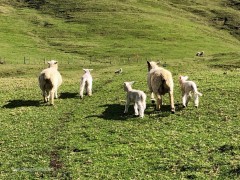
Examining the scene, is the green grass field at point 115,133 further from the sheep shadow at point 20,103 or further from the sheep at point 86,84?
the sheep at point 86,84

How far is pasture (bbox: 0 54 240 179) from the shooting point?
674 inches

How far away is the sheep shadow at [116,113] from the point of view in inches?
966

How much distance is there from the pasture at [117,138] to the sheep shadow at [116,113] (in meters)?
0.07

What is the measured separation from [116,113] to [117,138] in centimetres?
498

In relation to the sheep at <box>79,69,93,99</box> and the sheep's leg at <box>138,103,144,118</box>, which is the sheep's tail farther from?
the sheep's leg at <box>138,103,144,118</box>

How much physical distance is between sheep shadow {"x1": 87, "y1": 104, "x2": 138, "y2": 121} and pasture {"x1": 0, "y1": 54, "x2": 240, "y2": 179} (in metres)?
0.07

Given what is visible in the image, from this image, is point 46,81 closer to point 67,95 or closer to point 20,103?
point 20,103

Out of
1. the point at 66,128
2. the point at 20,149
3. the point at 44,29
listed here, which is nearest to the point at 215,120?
the point at 66,128

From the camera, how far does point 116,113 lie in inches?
1018

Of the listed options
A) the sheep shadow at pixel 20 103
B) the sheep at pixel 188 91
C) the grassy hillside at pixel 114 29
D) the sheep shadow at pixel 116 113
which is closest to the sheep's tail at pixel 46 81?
the sheep shadow at pixel 20 103

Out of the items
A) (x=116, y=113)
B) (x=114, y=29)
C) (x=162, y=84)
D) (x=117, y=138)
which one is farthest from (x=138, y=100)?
(x=114, y=29)

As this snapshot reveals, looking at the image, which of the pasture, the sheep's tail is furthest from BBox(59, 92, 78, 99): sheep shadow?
the sheep's tail

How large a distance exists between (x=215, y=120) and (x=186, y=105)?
3.48 meters

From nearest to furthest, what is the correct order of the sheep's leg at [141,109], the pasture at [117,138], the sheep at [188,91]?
the pasture at [117,138], the sheep's leg at [141,109], the sheep at [188,91]
